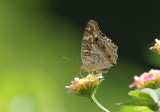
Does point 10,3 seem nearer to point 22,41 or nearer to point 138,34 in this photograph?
point 22,41

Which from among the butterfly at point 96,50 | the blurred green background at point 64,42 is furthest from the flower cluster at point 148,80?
the blurred green background at point 64,42

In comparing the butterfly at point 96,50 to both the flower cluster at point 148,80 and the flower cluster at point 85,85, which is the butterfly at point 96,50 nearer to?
the flower cluster at point 85,85

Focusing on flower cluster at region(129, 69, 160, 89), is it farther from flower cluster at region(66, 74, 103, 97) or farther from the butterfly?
the butterfly

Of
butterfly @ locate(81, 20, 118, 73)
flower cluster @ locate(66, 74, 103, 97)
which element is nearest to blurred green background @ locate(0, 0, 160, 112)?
butterfly @ locate(81, 20, 118, 73)

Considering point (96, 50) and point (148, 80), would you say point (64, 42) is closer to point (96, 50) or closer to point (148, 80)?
point (96, 50)

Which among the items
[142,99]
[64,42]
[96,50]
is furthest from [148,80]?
[64,42]

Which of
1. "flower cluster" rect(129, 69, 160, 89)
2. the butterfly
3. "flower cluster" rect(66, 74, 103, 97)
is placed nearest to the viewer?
"flower cluster" rect(129, 69, 160, 89)

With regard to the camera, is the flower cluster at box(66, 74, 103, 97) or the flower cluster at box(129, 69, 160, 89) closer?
the flower cluster at box(129, 69, 160, 89)
